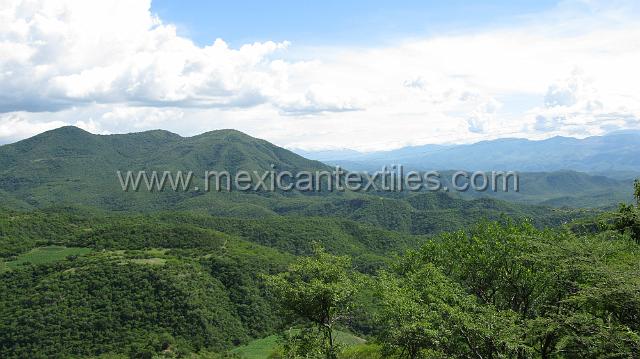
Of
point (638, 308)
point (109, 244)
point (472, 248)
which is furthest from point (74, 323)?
point (638, 308)

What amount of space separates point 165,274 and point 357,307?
99.3 m

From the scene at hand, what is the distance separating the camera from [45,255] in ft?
427

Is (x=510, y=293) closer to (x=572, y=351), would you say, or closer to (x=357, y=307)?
(x=572, y=351)

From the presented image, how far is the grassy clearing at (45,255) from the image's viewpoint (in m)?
122

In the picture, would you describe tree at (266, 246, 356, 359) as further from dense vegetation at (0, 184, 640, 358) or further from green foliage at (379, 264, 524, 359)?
green foliage at (379, 264, 524, 359)

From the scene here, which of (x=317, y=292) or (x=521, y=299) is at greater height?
(x=317, y=292)

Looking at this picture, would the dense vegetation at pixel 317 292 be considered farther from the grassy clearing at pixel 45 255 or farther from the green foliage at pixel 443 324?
the grassy clearing at pixel 45 255

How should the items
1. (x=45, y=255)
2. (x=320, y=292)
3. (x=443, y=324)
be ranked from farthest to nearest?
1. (x=45, y=255)
2. (x=320, y=292)
3. (x=443, y=324)

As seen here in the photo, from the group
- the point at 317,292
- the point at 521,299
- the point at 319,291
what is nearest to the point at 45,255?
the point at 317,292

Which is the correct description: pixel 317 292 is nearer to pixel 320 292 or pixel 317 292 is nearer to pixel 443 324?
pixel 320 292

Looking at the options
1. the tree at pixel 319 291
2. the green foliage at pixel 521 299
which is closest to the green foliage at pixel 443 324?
the green foliage at pixel 521 299

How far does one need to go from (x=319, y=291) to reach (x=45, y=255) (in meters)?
137

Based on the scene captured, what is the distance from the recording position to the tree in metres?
24.3

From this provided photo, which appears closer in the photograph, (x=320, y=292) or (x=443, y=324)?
(x=443, y=324)
